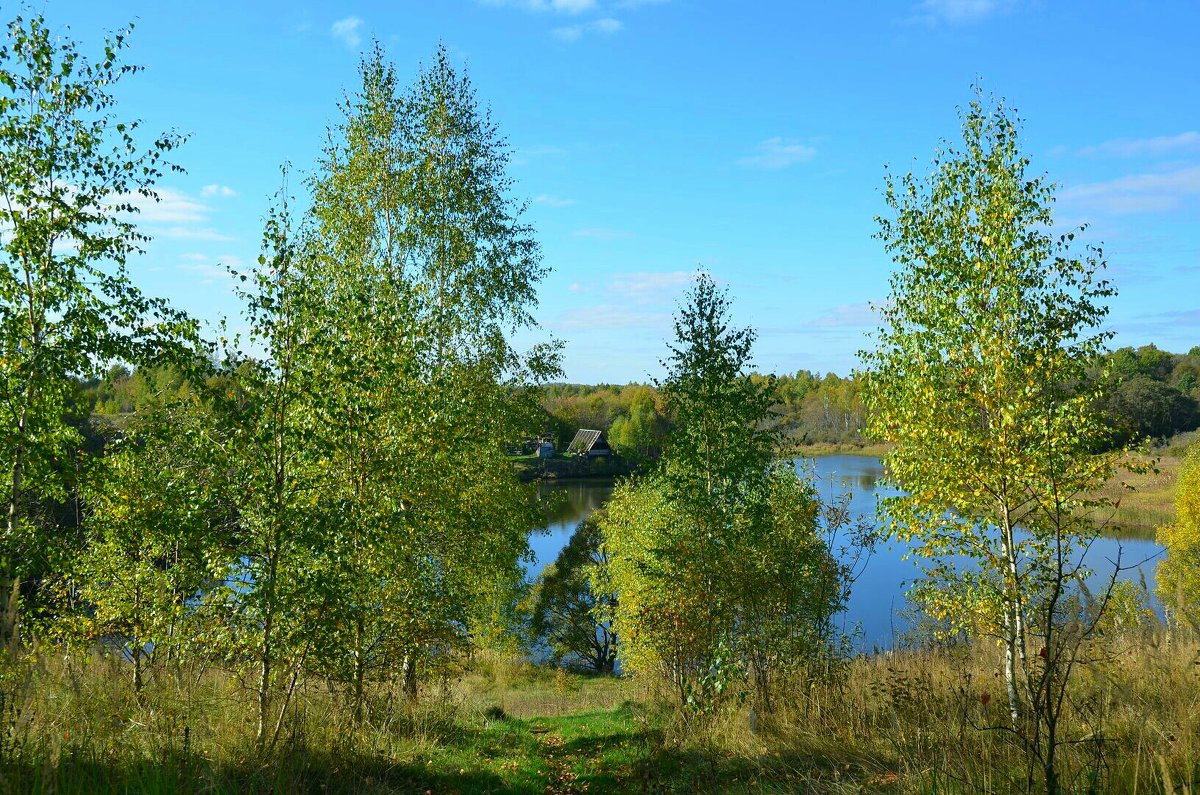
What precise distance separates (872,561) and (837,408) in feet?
279

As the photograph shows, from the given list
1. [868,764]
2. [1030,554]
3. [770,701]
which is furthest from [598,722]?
[868,764]

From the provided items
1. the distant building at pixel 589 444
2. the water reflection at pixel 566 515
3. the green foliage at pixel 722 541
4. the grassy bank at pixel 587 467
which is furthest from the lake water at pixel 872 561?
the distant building at pixel 589 444

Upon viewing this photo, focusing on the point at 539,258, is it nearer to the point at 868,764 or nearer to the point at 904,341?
the point at 904,341

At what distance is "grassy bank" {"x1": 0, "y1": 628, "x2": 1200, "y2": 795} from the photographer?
4.56 m

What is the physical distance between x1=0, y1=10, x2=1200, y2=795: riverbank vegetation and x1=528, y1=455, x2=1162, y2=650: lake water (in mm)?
2192

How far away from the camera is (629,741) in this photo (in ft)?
37.6

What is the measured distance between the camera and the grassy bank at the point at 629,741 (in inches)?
180

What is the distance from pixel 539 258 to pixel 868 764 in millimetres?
13407

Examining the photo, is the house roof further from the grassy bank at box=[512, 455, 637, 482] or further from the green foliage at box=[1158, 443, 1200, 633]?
the green foliage at box=[1158, 443, 1200, 633]

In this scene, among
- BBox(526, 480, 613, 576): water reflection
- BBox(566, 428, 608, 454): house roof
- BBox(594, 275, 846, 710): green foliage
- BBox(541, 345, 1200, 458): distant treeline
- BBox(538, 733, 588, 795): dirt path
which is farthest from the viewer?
BBox(566, 428, 608, 454): house roof

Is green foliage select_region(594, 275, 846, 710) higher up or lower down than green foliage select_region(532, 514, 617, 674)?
higher up

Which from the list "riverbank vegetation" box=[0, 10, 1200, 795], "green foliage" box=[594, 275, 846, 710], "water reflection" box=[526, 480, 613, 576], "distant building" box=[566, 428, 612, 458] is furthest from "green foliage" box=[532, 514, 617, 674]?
"distant building" box=[566, 428, 612, 458]

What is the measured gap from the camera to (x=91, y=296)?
7781 millimetres

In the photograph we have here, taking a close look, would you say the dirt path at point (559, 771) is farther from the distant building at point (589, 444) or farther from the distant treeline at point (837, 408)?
the distant building at point (589, 444)
